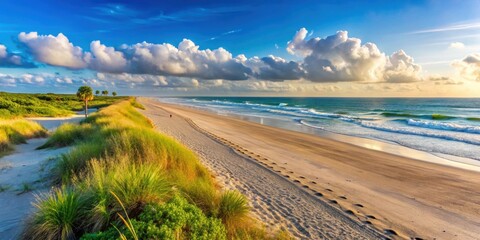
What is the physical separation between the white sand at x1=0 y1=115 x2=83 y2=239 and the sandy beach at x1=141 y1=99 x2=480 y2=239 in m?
4.69

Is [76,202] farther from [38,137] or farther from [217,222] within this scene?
[38,137]

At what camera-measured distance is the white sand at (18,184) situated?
15.2 feet

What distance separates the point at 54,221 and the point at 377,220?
→ 6.84 metres

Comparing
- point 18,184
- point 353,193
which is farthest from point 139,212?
point 353,193

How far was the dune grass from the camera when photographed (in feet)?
35.7

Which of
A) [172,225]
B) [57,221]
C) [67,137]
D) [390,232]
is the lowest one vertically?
[390,232]

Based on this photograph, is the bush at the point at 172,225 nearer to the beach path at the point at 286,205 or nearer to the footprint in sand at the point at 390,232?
the beach path at the point at 286,205

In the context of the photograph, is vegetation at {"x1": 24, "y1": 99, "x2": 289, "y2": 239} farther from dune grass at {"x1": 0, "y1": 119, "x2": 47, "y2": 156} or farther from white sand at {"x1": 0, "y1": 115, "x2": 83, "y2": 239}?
dune grass at {"x1": 0, "y1": 119, "x2": 47, "y2": 156}

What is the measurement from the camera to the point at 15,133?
41.4 feet

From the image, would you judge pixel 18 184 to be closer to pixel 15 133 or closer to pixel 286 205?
pixel 286 205

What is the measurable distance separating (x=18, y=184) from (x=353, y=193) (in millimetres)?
9649

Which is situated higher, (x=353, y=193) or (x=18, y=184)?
(x=18, y=184)

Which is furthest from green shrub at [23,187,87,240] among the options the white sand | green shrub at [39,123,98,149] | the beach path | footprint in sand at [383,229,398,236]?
green shrub at [39,123,98,149]

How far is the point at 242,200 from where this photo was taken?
5000 mm
